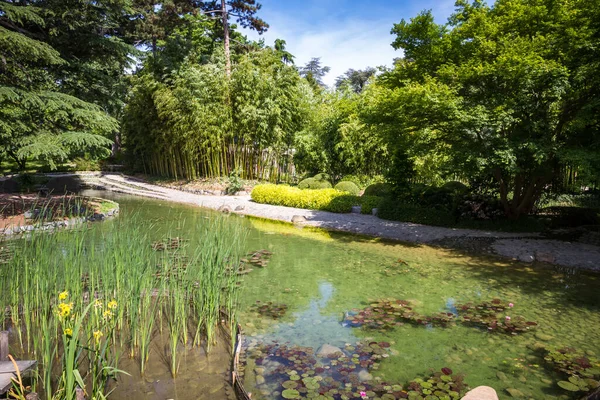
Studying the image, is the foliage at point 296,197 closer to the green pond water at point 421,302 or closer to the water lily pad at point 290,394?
the green pond water at point 421,302

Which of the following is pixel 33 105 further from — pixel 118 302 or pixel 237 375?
pixel 237 375

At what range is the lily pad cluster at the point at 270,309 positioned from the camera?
4477mm

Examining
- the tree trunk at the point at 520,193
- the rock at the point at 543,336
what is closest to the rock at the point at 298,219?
the tree trunk at the point at 520,193

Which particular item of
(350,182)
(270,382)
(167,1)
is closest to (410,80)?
(350,182)

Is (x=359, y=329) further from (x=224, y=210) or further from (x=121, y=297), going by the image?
(x=224, y=210)

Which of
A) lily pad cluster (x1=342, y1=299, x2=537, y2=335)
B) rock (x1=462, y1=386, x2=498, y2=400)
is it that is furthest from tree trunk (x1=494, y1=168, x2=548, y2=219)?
rock (x1=462, y1=386, x2=498, y2=400)

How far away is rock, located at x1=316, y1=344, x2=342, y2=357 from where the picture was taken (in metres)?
3.58

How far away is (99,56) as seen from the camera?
11.2m

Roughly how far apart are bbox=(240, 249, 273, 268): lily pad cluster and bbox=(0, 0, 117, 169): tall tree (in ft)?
16.4

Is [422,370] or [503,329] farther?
[503,329]

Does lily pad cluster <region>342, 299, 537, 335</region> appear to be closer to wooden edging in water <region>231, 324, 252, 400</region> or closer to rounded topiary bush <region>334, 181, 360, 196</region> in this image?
wooden edging in water <region>231, 324, 252, 400</region>

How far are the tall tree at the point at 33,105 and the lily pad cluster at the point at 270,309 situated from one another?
20.9ft

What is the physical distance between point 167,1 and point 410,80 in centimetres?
1426

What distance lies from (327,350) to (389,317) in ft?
3.64
